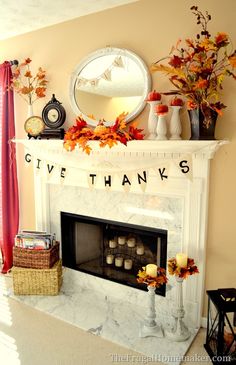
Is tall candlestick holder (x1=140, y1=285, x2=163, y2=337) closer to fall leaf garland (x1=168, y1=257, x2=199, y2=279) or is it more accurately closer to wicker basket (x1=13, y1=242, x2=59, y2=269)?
fall leaf garland (x1=168, y1=257, x2=199, y2=279)

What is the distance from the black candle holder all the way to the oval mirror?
1.48m

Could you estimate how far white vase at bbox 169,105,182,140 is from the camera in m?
2.18

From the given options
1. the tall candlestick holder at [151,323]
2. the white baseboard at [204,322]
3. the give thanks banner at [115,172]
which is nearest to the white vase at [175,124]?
the give thanks banner at [115,172]

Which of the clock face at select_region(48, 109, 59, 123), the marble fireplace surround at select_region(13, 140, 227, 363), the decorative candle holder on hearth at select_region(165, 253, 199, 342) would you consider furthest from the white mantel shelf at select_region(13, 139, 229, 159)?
the decorative candle holder on hearth at select_region(165, 253, 199, 342)

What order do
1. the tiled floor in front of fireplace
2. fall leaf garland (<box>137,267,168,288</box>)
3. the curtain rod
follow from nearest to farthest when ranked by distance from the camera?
the tiled floor in front of fireplace < fall leaf garland (<box>137,267,168,288</box>) < the curtain rod

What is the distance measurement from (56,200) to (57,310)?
1044 millimetres

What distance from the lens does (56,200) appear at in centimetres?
304

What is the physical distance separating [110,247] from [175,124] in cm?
139

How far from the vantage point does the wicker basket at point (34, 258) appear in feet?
9.20

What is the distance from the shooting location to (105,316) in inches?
99.0

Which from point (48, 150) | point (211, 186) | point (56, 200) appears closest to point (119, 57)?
point (48, 150)

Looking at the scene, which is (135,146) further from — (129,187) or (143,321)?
(143,321)

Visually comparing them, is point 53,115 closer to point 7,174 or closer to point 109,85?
point 109,85

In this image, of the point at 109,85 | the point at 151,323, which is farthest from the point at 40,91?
the point at 151,323
